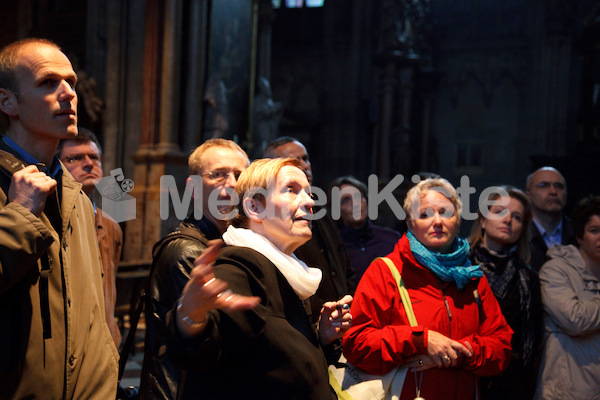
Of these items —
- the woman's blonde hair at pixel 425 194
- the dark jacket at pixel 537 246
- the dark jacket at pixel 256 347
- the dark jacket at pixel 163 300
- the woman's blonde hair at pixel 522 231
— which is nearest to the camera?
the dark jacket at pixel 256 347

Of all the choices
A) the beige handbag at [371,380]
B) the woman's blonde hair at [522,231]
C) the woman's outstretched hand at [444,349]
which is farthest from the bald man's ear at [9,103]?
the woman's blonde hair at [522,231]

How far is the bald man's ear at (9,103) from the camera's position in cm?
196

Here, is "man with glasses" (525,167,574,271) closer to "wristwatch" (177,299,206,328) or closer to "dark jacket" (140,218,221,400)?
"dark jacket" (140,218,221,400)

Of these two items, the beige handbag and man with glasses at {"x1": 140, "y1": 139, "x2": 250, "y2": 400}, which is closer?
man with glasses at {"x1": 140, "y1": 139, "x2": 250, "y2": 400}

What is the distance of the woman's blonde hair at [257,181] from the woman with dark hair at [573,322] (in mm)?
1954

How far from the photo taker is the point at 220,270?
5.85 feet

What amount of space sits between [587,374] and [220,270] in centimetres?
242

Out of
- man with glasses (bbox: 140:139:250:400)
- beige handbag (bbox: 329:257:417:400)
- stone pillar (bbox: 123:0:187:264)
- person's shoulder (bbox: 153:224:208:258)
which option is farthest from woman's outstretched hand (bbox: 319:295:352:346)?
stone pillar (bbox: 123:0:187:264)

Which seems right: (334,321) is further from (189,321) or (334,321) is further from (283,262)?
(189,321)

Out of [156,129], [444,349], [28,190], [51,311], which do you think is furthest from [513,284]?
[156,129]

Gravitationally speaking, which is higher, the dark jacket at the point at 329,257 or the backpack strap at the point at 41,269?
the backpack strap at the point at 41,269

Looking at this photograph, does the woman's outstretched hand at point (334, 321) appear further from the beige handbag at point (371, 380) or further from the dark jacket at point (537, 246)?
the dark jacket at point (537, 246)

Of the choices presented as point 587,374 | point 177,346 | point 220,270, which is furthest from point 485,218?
point 177,346

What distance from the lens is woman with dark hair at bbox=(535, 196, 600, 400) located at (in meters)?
3.31
